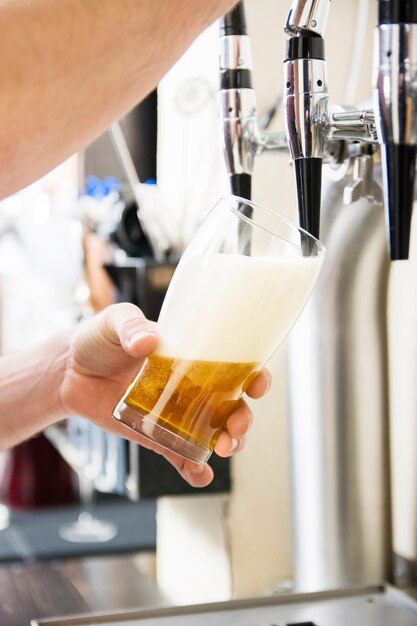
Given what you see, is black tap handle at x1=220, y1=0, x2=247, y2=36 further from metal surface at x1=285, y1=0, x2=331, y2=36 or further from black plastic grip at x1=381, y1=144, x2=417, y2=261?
black plastic grip at x1=381, y1=144, x2=417, y2=261

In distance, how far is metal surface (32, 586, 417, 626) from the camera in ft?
2.87

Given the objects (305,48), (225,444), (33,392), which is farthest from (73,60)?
(33,392)

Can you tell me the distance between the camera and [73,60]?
626 mm

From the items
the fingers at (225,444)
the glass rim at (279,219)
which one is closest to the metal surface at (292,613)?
the fingers at (225,444)

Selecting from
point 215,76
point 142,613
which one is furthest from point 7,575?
point 215,76

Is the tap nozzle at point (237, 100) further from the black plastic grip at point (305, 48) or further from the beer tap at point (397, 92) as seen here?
the beer tap at point (397, 92)

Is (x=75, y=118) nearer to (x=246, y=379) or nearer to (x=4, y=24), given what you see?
(x=4, y=24)

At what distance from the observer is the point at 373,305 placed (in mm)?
1040

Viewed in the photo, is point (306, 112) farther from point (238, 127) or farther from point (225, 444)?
point (225, 444)

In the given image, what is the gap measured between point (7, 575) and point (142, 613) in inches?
24.8

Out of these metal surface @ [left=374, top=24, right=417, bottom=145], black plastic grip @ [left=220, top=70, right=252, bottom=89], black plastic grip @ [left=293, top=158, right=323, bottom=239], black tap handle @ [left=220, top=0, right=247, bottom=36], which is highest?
black tap handle @ [left=220, top=0, right=247, bottom=36]

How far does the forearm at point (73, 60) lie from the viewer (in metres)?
0.62

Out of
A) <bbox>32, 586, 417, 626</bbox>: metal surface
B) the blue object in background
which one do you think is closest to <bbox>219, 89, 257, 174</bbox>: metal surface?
<bbox>32, 586, 417, 626</bbox>: metal surface

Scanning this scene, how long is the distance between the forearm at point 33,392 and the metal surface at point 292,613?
227 mm
